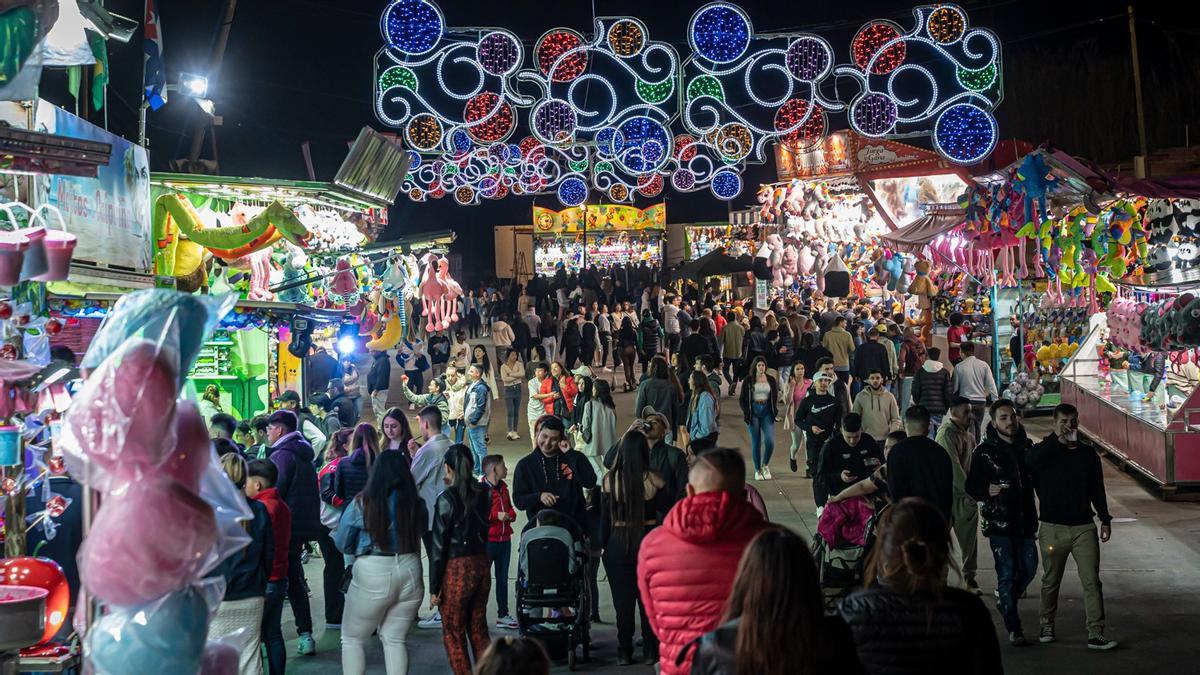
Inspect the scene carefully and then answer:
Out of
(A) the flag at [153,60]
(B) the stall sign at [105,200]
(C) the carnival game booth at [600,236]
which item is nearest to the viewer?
(B) the stall sign at [105,200]

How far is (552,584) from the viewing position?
8.24m

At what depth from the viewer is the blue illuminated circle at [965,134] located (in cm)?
1566

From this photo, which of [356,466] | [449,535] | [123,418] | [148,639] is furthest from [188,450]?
[356,466]

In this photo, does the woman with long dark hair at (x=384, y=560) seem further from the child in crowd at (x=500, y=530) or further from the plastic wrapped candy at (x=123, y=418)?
the plastic wrapped candy at (x=123, y=418)

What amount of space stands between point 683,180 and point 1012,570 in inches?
721

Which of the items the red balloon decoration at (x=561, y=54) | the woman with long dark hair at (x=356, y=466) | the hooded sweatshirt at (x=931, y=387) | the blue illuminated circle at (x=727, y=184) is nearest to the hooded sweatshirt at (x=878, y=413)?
the hooded sweatshirt at (x=931, y=387)

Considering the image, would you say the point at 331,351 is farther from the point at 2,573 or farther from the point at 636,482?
the point at 2,573

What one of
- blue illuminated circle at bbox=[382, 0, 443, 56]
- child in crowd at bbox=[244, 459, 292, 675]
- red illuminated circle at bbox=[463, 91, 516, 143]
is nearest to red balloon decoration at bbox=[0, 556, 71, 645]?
child in crowd at bbox=[244, 459, 292, 675]

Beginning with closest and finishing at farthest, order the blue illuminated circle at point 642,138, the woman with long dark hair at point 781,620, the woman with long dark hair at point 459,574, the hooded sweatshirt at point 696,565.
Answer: the woman with long dark hair at point 781,620 → the hooded sweatshirt at point 696,565 → the woman with long dark hair at point 459,574 → the blue illuminated circle at point 642,138

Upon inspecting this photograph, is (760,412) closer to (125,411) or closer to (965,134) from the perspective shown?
(965,134)

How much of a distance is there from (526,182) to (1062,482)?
72.7ft

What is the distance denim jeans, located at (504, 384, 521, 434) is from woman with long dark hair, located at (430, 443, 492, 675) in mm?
11067

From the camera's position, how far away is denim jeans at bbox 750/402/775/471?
582 inches

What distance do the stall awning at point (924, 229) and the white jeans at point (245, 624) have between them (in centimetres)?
1727
